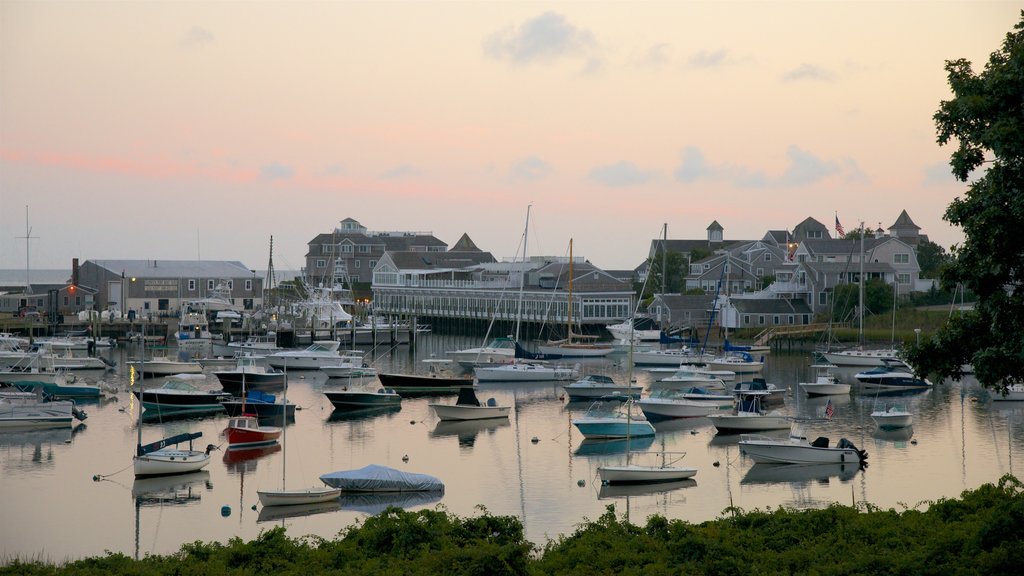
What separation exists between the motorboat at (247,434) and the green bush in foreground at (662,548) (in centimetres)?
1762

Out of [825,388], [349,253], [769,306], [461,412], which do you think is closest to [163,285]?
[349,253]

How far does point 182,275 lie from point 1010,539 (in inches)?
4017

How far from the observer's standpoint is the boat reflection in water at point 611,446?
1543 inches

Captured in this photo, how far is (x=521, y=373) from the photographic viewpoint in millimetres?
61844

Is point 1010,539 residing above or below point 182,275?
below

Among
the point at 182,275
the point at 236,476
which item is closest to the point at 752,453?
the point at 236,476

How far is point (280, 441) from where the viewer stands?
41000mm

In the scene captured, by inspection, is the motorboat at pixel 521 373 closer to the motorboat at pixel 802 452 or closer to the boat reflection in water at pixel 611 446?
the boat reflection in water at pixel 611 446

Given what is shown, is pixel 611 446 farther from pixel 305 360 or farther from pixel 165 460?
pixel 305 360

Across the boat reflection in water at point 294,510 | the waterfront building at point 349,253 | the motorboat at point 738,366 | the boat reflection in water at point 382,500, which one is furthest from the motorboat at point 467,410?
the waterfront building at point 349,253

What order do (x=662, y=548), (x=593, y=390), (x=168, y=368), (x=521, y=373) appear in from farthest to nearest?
(x=168, y=368)
(x=521, y=373)
(x=593, y=390)
(x=662, y=548)

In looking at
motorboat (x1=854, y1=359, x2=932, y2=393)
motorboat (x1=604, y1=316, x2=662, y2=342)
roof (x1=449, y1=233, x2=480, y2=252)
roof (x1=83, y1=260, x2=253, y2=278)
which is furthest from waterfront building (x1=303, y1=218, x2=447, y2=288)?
motorboat (x1=854, y1=359, x2=932, y2=393)

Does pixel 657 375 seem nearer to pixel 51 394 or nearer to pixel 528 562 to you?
pixel 51 394

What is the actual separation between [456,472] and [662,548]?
53.8 feet
